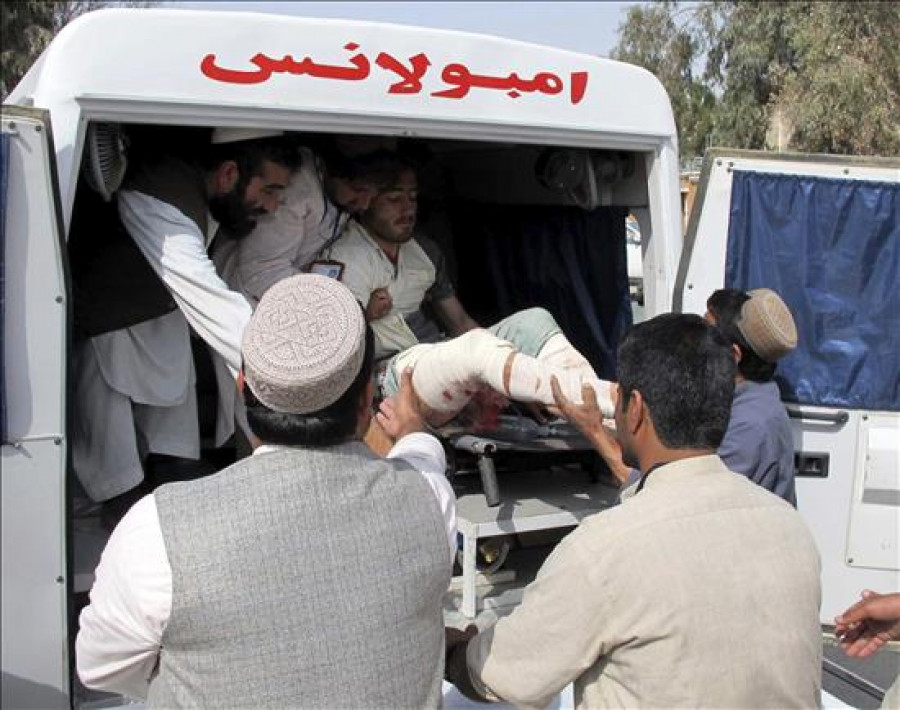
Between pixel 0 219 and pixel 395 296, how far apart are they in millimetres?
1953

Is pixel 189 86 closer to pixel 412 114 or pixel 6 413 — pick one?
pixel 412 114

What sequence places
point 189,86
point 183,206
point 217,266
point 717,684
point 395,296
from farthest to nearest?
point 395,296
point 217,266
point 183,206
point 189,86
point 717,684

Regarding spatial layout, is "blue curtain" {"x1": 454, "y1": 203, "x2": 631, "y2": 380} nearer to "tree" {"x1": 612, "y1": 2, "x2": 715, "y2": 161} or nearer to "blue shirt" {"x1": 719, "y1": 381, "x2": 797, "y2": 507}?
"blue shirt" {"x1": 719, "y1": 381, "x2": 797, "y2": 507}

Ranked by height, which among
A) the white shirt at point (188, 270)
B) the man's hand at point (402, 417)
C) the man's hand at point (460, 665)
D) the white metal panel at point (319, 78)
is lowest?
the man's hand at point (460, 665)

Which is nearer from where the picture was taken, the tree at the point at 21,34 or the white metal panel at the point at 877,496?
the white metal panel at the point at 877,496

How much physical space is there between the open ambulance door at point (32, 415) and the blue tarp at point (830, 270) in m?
2.20

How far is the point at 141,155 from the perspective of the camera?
3.20 meters

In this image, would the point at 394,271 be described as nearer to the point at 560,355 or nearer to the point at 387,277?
the point at 387,277

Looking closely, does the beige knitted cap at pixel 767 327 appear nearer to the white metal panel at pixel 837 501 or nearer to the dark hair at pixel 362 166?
the white metal panel at pixel 837 501

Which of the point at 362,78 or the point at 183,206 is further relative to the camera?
the point at 183,206

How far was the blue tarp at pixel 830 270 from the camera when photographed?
334 cm

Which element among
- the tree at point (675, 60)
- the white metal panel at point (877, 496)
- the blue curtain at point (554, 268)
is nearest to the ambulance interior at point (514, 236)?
the blue curtain at point (554, 268)

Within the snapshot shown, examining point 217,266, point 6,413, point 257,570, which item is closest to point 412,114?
point 217,266

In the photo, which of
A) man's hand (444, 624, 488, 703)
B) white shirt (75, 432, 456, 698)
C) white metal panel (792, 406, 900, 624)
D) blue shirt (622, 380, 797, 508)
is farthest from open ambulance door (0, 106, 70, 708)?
white metal panel (792, 406, 900, 624)
